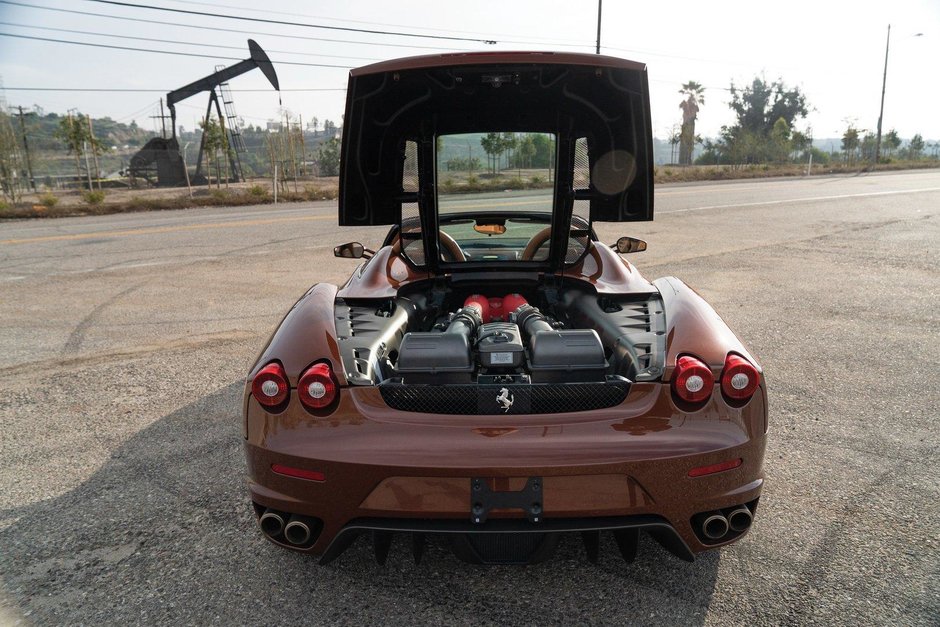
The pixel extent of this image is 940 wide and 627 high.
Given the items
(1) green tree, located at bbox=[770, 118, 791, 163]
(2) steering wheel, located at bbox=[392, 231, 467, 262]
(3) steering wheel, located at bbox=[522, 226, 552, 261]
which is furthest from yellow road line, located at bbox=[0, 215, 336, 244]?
(1) green tree, located at bbox=[770, 118, 791, 163]

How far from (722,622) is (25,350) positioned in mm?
5839

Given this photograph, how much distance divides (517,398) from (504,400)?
0.05 m

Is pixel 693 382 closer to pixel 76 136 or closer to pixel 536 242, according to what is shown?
pixel 536 242

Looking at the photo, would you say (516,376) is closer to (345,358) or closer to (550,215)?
(345,358)

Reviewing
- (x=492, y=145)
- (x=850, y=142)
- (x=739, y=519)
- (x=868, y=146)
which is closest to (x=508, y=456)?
(x=739, y=519)

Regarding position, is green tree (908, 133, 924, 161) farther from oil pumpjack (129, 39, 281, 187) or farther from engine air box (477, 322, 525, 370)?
engine air box (477, 322, 525, 370)

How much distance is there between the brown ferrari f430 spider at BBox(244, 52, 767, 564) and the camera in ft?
6.64

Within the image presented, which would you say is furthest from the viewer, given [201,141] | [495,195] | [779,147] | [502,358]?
[779,147]

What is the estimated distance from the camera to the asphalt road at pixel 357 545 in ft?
7.38

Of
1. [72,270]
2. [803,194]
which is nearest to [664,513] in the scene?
[72,270]

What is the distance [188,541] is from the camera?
266 cm

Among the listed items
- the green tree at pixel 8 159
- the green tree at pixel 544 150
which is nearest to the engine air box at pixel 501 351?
the green tree at pixel 544 150

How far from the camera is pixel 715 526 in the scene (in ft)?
7.09

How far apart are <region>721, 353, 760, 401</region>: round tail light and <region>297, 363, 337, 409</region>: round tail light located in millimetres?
1370
